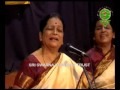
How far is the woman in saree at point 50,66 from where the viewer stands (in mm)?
2316

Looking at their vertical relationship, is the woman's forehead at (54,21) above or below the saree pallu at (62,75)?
above

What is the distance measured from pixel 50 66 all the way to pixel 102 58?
377 mm

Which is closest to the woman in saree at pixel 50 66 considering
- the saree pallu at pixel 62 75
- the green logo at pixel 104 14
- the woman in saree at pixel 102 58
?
the saree pallu at pixel 62 75

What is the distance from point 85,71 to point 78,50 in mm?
156

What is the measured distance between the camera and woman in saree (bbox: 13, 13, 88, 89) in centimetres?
232

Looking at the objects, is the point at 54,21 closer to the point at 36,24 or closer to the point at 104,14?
the point at 36,24

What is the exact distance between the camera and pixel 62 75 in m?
2.35

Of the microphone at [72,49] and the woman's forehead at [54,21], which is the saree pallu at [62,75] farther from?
Result: the woman's forehead at [54,21]

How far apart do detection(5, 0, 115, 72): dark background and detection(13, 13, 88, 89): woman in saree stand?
0.04 metres

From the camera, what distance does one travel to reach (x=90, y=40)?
238cm

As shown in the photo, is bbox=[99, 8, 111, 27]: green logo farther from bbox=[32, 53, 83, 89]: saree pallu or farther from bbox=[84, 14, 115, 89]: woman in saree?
bbox=[32, 53, 83, 89]: saree pallu

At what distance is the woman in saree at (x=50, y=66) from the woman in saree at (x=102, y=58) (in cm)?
11

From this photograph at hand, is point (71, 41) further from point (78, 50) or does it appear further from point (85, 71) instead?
point (85, 71)

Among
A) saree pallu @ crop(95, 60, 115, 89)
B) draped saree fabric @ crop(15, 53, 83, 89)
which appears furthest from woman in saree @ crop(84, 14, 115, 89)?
draped saree fabric @ crop(15, 53, 83, 89)
